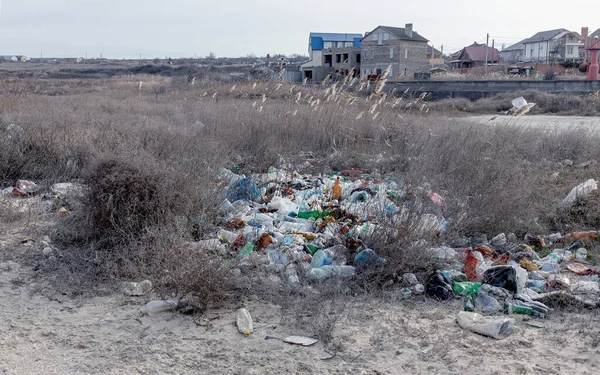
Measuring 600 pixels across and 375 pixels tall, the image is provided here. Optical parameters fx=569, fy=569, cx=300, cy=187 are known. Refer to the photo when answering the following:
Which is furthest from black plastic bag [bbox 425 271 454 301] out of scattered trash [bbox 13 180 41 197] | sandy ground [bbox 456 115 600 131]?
sandy ground [bbox 456 115 600 131]

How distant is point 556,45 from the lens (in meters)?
72.0

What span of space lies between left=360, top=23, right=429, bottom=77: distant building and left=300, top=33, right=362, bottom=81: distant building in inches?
62.8

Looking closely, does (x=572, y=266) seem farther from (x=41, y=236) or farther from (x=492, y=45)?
(x=492, y=45)

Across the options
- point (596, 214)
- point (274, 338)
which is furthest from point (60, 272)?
point (596, 214)

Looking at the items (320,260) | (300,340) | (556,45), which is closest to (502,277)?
(320,260)

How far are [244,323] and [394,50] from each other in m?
45.7

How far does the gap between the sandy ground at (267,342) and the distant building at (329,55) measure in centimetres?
4163

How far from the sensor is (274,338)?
3607mm

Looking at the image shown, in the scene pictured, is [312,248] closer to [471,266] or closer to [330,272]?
[330,272]

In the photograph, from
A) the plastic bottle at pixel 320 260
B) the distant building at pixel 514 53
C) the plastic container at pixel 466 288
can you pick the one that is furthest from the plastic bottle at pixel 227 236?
the distant building at pixel 514 53

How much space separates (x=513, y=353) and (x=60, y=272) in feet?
11.3

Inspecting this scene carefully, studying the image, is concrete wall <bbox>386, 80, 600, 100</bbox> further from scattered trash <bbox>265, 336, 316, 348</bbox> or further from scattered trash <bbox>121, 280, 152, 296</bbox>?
scattered trash <bbox>265, 336, 316, 348</bbox>

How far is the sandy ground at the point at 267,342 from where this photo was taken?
3293 mm

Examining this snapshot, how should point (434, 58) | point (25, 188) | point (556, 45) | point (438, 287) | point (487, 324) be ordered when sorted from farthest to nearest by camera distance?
point (556, 45) < point (434, 58) < point (25, 188) < point (438, 287) < point (487, 324)
